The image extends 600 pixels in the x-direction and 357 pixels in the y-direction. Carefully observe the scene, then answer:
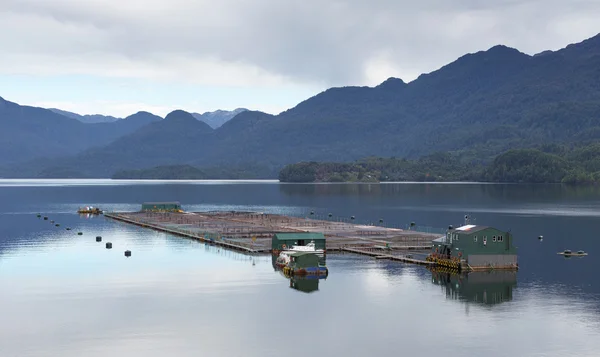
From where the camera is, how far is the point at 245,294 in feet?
352

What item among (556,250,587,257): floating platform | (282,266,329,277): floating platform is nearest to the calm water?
(282,266,329,277): floating platform

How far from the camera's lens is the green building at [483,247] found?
126m

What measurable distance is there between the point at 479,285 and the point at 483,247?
1422 centimetres

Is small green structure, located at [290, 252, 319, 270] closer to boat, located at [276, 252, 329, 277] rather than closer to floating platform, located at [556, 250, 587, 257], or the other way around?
boat, located at [276, 252, 329, 277]

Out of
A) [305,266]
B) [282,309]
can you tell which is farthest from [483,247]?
[282,309]

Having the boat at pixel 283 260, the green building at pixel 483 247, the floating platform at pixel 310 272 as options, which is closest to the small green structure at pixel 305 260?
the floating platform at pixel 310 272

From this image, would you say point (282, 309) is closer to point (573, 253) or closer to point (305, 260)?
point (305, 260)

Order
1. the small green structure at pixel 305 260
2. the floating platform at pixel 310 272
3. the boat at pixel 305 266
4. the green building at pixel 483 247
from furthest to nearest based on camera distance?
the green building at pixel 483 247 < the small green structure at pixel 305 260 < the boat at pixel 305 266 < the floating platform at pixel 310 272

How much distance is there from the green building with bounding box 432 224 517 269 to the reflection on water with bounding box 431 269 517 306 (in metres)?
2.42

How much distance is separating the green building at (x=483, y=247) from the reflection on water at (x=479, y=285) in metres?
2.42

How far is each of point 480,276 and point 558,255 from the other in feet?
125

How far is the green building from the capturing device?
12600cm

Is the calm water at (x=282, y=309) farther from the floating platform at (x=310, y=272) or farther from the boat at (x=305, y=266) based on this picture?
the boat at (x=305, y=266)

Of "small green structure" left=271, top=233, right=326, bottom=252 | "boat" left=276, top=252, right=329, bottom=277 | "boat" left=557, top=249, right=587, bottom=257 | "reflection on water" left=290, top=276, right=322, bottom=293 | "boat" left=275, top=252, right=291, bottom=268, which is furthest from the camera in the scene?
"boat" left=557, top=249, right=587, bottom=257
